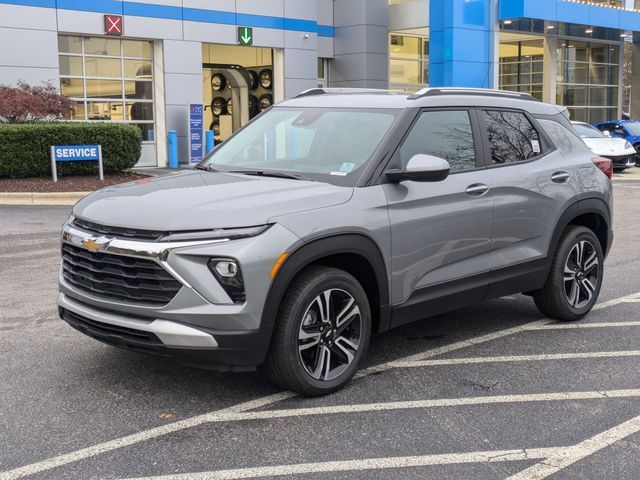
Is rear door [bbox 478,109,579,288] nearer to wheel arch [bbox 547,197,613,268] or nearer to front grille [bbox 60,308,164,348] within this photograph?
wheel arch [bbox 547,197,613,268]

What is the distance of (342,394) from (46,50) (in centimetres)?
1900

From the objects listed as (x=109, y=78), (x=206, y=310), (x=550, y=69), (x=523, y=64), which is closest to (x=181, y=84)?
(x=109, y=78)

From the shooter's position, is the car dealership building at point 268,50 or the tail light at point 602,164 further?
the car dealership building at point 268,50

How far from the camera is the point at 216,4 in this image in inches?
961

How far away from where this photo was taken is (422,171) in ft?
15.8

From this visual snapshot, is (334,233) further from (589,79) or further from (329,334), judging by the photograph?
(589,79)

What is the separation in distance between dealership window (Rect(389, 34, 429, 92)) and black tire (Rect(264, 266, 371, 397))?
88.8 ft

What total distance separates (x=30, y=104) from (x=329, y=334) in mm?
15270

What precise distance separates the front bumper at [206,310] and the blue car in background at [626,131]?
2481 centimetres

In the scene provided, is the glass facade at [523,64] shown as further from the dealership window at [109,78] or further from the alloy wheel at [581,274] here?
the alloy wheel at [581,274]

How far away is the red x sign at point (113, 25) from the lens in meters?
22.0

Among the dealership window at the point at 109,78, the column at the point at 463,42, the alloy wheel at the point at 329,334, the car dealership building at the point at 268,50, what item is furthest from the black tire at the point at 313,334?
the column at the point at 463,42

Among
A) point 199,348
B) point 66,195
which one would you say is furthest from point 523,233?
point 66,195

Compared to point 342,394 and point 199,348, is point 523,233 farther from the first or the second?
point 199,348
